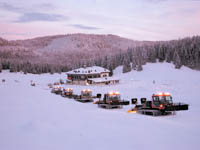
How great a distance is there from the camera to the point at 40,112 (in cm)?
1470

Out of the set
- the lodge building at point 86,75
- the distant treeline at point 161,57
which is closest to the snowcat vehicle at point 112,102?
the lodge building at point 86,75

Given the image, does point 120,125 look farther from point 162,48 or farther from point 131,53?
point 131,53

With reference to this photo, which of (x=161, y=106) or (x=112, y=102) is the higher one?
(x=161, y=106)

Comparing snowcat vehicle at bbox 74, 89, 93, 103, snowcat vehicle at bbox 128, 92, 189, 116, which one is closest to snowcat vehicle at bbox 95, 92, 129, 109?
snowcat vehicle at bbox 128, 92, 189, 116

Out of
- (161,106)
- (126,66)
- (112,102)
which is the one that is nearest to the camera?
(161,106)

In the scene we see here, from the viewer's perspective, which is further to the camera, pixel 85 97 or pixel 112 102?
pixel 85 97

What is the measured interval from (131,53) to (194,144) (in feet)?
341

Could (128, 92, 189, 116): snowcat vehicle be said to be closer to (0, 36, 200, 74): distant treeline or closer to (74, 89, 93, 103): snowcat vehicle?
(74, 89, 93, 103): snowcat vehicle

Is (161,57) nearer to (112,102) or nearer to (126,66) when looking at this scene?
(126,66)

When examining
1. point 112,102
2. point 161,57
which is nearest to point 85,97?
point 112,102

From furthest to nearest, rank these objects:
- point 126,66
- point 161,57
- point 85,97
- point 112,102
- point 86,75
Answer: point 126,66 < point 161,57 < point 86,75 < point 85,97 < point 112,102

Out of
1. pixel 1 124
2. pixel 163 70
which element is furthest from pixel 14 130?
pixel 163 70

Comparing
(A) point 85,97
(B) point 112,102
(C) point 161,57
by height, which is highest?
(C) point 161,57

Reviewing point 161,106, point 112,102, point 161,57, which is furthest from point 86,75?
point 161,106
